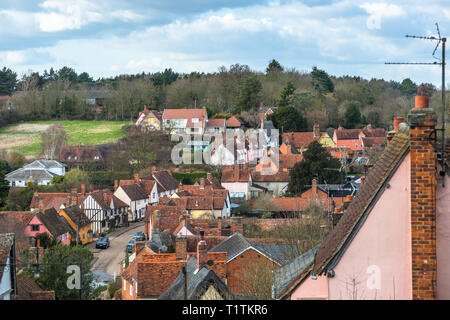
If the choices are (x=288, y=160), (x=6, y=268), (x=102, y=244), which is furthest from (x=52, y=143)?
(x=6, y=268)

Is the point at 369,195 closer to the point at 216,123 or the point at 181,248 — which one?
the point at 181,248

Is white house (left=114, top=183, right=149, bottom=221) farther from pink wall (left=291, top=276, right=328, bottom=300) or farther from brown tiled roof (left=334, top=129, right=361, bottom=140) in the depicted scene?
pink wall (left=291, top=276, right=328, bottom=300)

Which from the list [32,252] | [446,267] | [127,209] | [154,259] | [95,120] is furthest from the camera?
[95,120]

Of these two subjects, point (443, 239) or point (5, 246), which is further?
point (5, 246)

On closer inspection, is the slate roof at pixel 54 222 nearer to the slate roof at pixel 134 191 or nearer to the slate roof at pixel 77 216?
the slate roof at pixel 77 216

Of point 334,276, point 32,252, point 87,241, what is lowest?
point 87,241
